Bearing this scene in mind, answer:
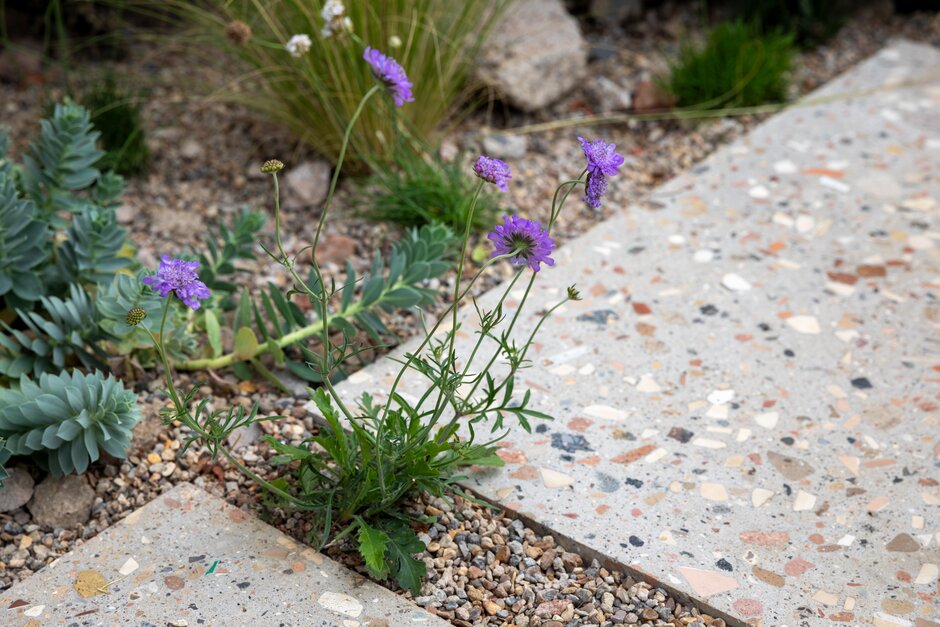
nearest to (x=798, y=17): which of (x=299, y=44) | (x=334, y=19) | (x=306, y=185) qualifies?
(x=306, y=185)

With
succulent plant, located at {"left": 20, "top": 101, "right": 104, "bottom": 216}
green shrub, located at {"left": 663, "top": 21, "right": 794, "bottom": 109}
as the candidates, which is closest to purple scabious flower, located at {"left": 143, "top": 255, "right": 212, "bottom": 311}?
succulent plant, located at {"left": 20, "top": 101, "right": 104, "bottom": 216}

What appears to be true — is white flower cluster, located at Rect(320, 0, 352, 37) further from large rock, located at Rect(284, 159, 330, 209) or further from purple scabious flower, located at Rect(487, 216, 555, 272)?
purple scabious flower, located at Rect(487, 216, 555, 272)

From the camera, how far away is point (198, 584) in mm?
1759

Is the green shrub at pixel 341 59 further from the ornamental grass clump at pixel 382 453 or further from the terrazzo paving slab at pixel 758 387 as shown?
the ornamental grass clump at pixel 382 453

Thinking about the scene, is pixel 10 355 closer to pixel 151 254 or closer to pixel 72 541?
pixel 72 541

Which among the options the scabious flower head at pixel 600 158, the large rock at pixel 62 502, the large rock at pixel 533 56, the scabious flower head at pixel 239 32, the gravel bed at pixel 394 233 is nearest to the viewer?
the scabious flower head at pixel 600 158

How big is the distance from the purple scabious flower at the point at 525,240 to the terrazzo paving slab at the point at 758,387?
57 centimetres

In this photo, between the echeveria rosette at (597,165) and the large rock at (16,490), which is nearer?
the echeveria rosette at (597,165)

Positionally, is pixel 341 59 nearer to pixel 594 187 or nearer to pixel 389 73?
pixel 389 73

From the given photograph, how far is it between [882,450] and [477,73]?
1.79 metres

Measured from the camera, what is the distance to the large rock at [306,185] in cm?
303

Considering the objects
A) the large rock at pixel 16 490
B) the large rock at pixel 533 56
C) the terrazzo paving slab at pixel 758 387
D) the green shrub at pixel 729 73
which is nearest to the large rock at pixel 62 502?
the large rock at pixel 16 490

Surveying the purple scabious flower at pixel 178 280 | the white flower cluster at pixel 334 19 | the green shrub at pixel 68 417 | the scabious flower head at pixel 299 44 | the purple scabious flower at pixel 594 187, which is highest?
the white flower cluster at pixel 334 19

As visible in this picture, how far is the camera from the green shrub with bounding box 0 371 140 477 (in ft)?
6.08
